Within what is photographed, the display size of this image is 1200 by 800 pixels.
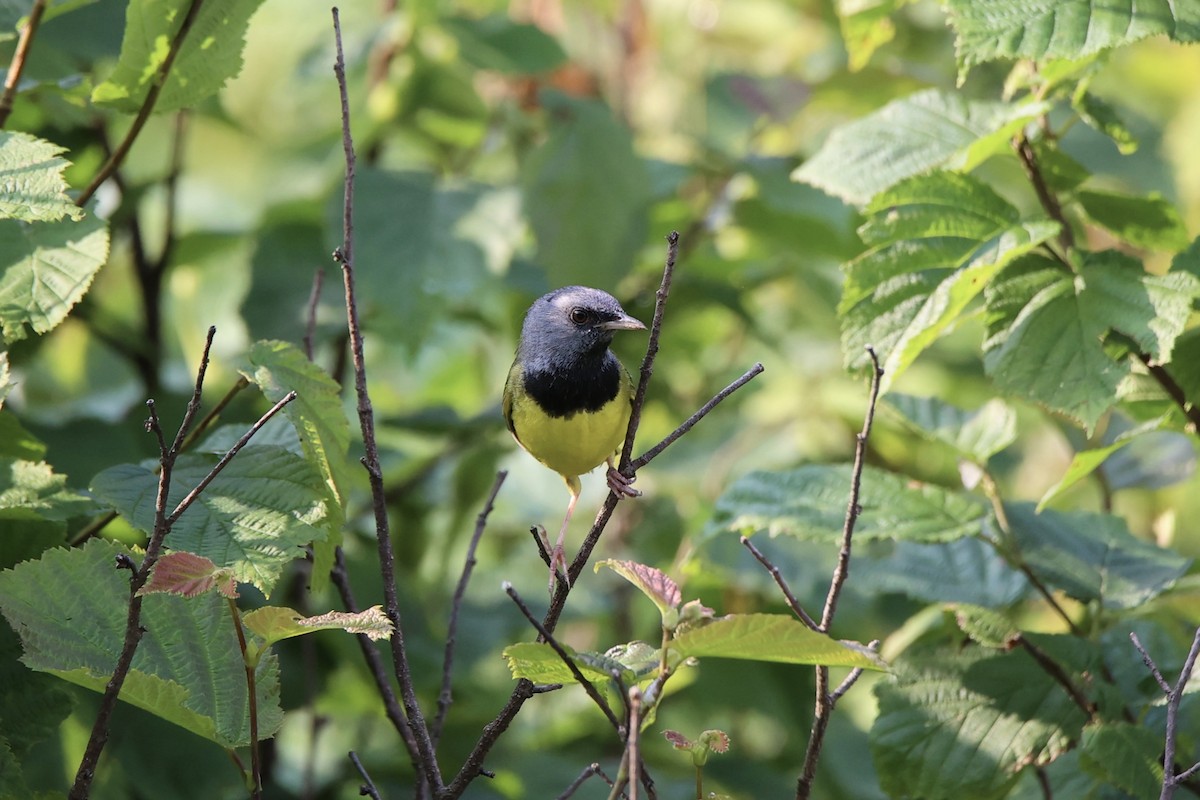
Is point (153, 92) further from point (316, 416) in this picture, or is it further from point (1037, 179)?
point (1037, 179)

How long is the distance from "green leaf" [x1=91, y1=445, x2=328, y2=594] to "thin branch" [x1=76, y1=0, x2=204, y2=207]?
0.47 metres

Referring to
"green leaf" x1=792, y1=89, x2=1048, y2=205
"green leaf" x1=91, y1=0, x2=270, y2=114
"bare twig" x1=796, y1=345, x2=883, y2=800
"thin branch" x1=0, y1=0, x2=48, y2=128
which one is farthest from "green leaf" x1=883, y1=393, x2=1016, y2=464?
"thin branch" x1=0, y1=0, x2=48, y2=128

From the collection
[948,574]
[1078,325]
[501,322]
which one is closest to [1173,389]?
[1078,325]

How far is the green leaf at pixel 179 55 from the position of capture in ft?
6.04

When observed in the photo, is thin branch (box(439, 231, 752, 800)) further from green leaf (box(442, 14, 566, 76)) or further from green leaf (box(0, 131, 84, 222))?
green leaf (box(442, 14, 566, 76))

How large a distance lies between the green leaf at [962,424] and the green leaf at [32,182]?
158cm

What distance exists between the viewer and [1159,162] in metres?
3.86

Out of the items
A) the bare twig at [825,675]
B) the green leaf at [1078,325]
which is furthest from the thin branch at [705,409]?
the green leaf at [1078,325]

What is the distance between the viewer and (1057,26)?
1884 mm

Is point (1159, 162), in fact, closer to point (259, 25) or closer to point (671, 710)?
point (671, 710)

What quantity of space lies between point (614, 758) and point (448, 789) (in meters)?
2.12

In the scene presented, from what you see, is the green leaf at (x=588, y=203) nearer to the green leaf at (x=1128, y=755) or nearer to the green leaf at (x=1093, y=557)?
the green leaf at (x=1093, y=557)

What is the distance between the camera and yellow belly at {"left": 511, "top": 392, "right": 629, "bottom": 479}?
258cm

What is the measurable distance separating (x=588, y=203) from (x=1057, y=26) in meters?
1.47
